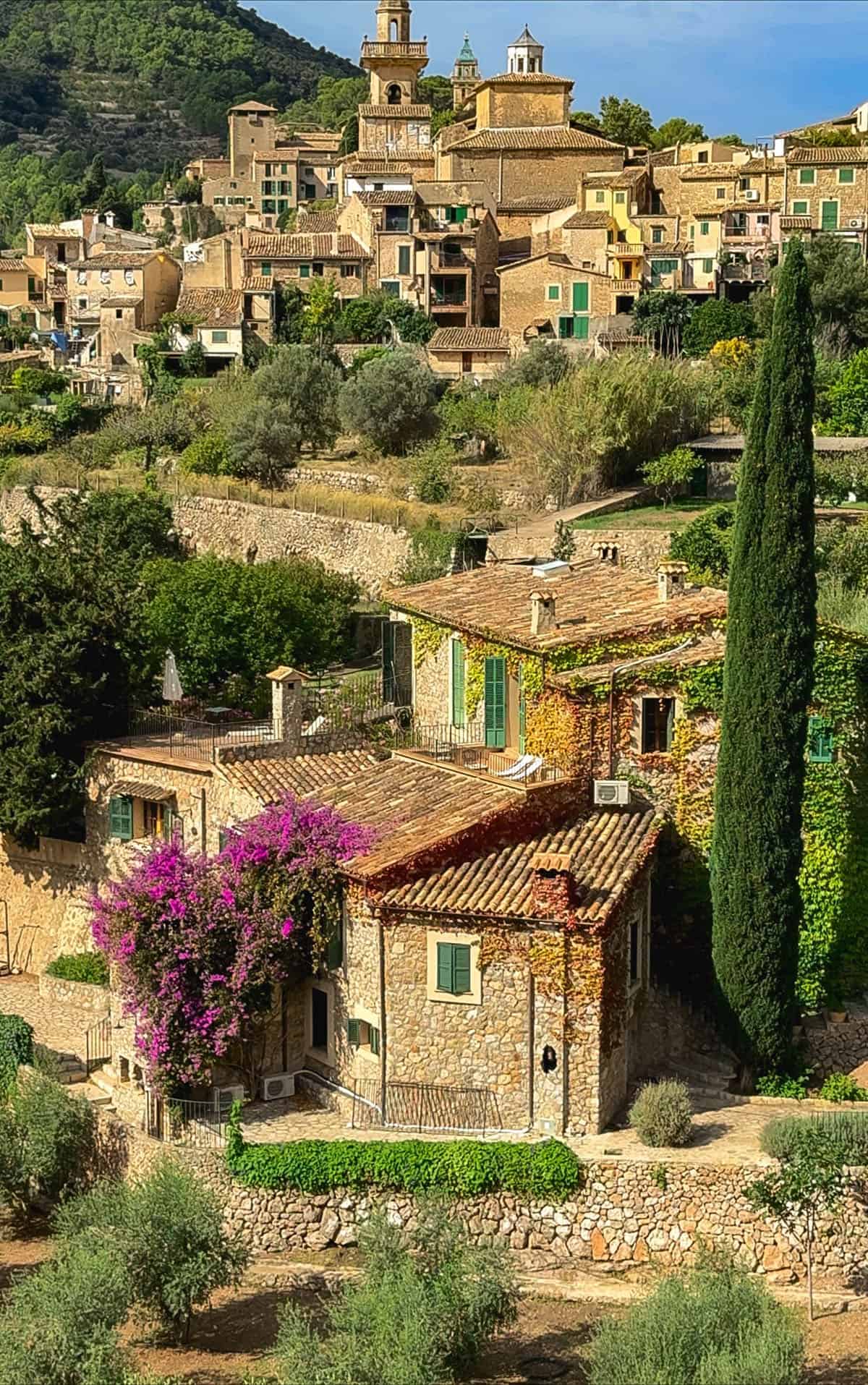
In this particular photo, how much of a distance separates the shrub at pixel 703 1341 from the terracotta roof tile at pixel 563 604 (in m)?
9.71

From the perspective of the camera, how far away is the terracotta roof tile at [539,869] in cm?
2223

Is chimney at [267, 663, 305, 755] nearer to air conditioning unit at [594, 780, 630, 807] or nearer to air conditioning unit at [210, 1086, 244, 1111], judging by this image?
air conditioning unit at [594, 780, 630, 807]

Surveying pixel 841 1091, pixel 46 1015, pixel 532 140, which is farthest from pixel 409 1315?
pixel 532 140

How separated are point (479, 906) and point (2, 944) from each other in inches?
463

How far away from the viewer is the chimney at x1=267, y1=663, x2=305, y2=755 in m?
27.5

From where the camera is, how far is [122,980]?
24.1 m

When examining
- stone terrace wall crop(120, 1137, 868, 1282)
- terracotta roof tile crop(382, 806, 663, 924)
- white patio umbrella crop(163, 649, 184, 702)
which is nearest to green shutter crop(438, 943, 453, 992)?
terracotta roof tile crop(382, 806, 663, 924)

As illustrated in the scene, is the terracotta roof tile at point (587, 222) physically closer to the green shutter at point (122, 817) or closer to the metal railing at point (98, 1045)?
the green shutter at point (122, 817)

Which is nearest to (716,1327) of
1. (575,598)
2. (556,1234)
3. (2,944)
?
(556,1234)

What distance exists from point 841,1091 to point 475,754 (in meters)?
6.51

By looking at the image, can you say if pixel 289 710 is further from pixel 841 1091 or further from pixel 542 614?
pixel 841 1091

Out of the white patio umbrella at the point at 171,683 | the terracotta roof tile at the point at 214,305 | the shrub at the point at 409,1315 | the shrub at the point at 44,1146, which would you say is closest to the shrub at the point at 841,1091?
the shrub at the point at 409,1315

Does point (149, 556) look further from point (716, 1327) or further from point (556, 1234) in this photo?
point (716, 1327)

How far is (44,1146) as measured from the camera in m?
23.0
